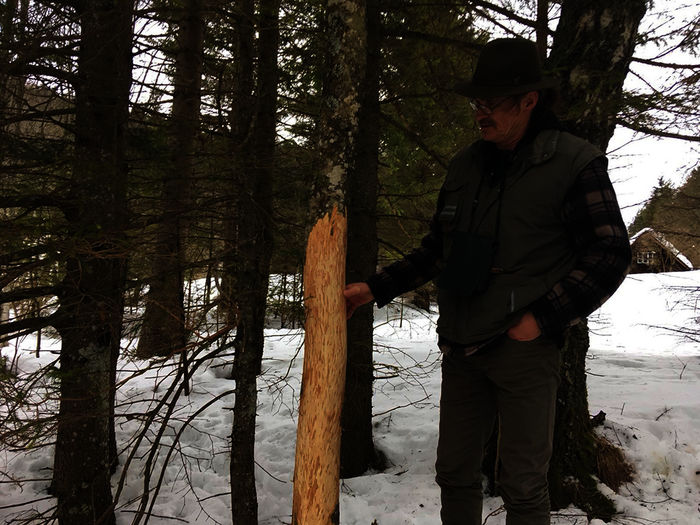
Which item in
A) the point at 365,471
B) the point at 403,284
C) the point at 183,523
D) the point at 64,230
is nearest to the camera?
the point at 403,284

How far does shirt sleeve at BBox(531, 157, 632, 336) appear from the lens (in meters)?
1.77

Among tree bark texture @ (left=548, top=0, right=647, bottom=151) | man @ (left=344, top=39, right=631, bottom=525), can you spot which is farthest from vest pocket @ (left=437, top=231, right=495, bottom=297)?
tree bark texture @ (left=548, top=0, right=647, bottom=151)

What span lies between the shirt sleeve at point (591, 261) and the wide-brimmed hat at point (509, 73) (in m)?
0.45

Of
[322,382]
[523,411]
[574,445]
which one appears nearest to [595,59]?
[523,411]

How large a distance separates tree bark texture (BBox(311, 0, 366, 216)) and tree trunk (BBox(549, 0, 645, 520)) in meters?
Result: 1.71

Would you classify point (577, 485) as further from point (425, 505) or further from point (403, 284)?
point (403, 284)

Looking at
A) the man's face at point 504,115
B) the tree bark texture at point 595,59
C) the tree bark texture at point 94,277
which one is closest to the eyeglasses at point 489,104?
the man's face at point 504,115

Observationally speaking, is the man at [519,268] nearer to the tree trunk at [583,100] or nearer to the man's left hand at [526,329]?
the man's left hand at [526,329]

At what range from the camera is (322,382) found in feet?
7.04

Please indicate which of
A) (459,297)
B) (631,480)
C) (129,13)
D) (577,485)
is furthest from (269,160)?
(631,480)

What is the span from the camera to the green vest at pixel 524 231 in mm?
1894

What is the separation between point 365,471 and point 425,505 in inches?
39.2

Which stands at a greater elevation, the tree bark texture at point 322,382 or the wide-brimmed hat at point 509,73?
the wide-brimmed hat at point 509,73

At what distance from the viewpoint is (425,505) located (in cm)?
346
